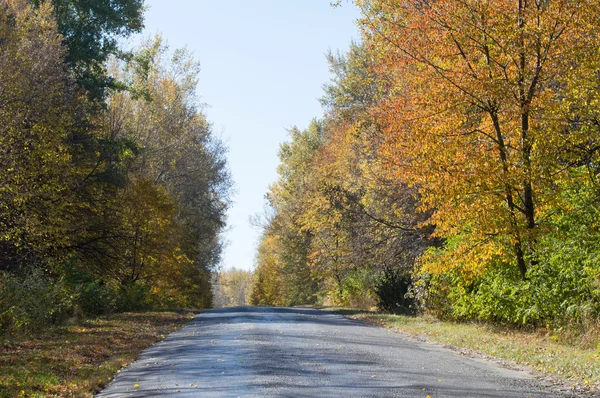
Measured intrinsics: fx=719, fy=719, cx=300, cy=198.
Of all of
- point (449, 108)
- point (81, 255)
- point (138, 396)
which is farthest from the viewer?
point (81, 255)

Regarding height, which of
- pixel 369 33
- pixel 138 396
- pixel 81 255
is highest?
pixel 369 33

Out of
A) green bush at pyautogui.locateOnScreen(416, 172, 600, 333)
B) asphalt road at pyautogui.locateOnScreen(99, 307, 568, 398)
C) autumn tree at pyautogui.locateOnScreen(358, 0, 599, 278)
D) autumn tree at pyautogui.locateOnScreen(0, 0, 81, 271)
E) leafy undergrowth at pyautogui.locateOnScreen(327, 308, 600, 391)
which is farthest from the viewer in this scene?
autumn tree at pyautogui.locateOnScreen(0, 0, 81, 271)

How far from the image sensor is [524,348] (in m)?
15.0

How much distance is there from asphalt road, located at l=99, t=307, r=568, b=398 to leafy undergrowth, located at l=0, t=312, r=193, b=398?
1.57ft

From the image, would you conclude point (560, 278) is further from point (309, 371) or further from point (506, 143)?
point (309, 371)

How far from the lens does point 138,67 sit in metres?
38.6

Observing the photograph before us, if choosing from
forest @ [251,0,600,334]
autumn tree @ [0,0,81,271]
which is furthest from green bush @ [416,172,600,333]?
autumn tree @ [0,0,81,271]

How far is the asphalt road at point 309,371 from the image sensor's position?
32.7ft

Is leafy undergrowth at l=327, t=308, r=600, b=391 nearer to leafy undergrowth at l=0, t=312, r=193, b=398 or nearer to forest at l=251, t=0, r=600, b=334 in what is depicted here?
forest at l=251, t=0, r=600, b=334

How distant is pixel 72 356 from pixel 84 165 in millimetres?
14694


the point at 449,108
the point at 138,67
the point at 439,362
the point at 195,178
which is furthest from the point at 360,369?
the point at 195,178

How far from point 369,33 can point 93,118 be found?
52.3 feet

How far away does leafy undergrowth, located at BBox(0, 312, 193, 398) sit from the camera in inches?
427

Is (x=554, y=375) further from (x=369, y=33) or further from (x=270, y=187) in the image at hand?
(x=270, y=187)
